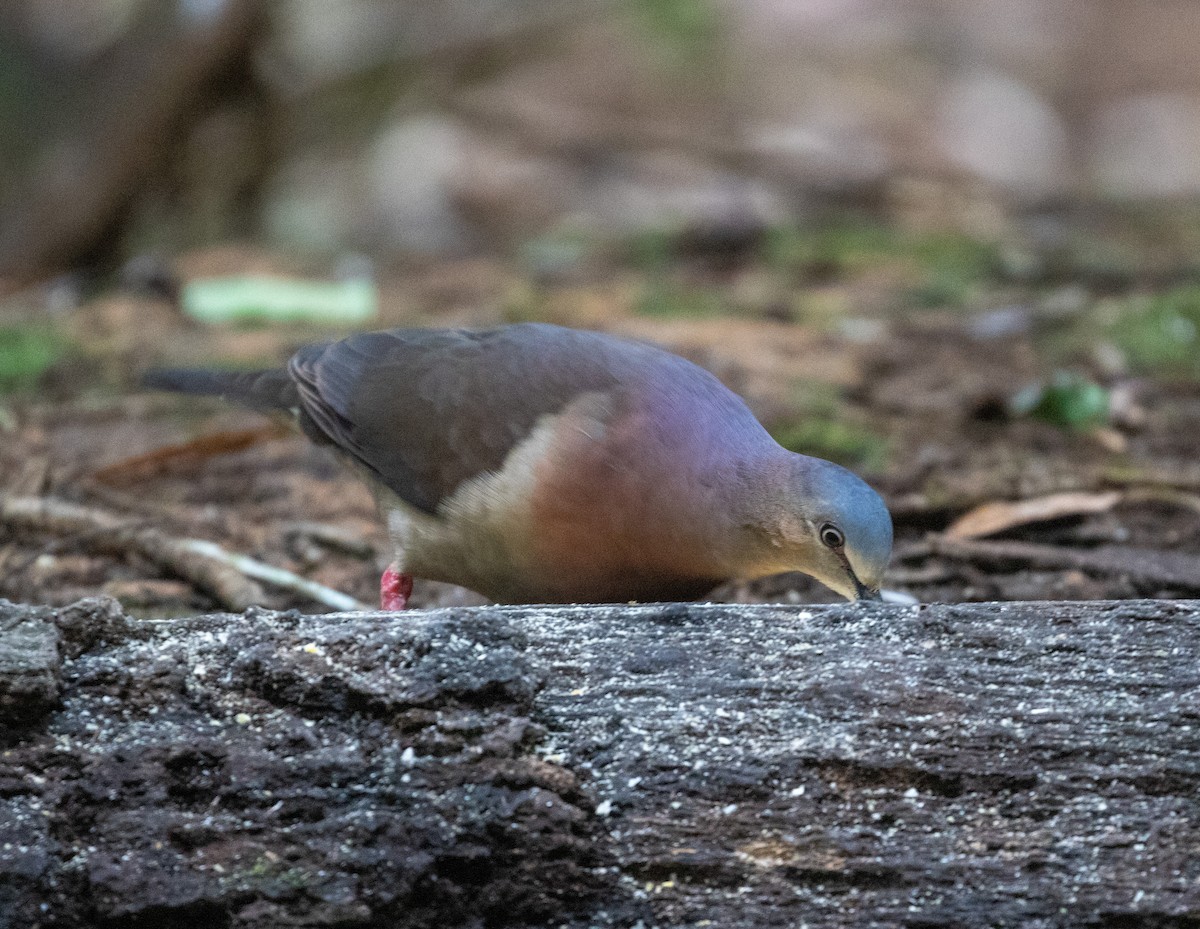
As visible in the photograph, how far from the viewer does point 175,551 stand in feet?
12.0

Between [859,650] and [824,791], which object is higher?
[859,650]

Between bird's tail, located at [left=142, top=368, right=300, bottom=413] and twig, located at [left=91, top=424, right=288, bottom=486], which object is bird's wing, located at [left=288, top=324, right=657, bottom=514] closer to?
bird's tail, located at [left=142, top=368, right=300, bottom=413]

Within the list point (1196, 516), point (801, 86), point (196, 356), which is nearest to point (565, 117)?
point (801, 86)

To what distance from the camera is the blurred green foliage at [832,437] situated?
457 cm

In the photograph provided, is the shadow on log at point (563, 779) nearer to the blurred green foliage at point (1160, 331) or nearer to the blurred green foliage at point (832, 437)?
the blurred green foliage at point (832, 437)

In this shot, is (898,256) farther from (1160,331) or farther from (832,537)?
(832,537)

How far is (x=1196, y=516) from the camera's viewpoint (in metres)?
4.01

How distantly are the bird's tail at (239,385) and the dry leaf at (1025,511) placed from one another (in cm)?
190

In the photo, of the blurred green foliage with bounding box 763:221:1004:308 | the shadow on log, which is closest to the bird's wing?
the shadow on log

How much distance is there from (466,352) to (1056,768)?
1841mm

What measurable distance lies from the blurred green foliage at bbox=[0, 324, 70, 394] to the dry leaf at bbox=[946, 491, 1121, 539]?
363 cm

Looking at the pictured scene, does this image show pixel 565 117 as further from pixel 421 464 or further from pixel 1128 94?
pixel 421 464

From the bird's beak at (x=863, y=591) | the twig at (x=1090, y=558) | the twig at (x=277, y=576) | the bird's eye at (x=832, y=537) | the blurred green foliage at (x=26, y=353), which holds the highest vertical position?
the bird's eye at (x=832, y=537)

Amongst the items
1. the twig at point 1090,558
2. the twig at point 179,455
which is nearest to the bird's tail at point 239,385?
the twig at point 179,455
